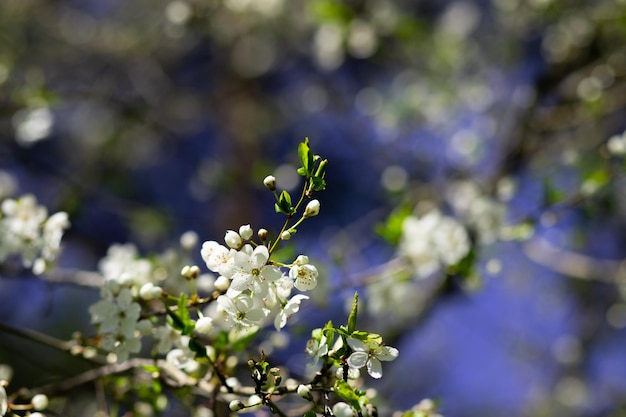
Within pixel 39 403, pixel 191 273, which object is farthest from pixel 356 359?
pixel 39 403

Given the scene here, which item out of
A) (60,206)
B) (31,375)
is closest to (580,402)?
(60,206)

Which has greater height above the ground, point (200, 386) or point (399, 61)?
point (399, 61)

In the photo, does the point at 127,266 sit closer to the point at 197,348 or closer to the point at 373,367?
the point at 197,348

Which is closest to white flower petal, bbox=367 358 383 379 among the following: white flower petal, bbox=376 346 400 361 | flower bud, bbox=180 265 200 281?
white flower petal, bbox=376 346 400 361

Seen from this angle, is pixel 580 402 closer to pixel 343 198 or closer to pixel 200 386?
pixel 343 198

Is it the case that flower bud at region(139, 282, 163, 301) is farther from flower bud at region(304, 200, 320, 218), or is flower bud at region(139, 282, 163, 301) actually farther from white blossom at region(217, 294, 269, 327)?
flower bud at region(304, 200, 320, 218)

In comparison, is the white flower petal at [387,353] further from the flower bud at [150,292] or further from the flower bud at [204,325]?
the flower bud at [150,292]

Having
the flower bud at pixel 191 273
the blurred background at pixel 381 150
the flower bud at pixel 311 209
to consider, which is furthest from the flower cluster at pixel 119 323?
the blurred background at pixel 381 150
